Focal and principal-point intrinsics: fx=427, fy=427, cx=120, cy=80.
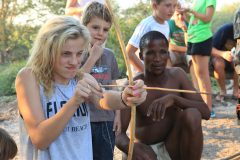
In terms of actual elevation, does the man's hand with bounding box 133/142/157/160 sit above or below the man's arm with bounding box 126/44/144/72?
below

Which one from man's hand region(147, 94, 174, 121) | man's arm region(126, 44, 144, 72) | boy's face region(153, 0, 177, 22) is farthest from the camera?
boy's face region(153, 0, 177, 22)

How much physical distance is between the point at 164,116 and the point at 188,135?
0.63ft

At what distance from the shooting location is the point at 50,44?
159 cm

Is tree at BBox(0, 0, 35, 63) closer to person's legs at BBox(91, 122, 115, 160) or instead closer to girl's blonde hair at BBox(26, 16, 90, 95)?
person's legs at BBox(91, 122, 115, 160)

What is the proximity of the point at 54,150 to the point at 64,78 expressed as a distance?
0.94 feet

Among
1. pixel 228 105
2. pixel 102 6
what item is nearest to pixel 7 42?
pixel 228 105

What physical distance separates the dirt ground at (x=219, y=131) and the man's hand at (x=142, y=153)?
103 cm

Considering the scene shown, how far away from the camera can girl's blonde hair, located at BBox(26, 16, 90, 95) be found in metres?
1.59

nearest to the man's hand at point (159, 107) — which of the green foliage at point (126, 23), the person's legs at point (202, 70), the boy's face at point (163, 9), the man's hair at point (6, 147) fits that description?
the man's hair at point (6, 147)

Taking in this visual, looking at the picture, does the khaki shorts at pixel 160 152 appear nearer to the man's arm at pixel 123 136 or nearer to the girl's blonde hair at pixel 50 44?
the man's arm at pixel 123 136

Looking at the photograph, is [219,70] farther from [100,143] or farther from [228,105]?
[100,143]

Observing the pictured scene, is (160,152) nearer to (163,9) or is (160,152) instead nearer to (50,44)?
(50,44)

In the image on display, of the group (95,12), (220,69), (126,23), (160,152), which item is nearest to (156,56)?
(95,12)

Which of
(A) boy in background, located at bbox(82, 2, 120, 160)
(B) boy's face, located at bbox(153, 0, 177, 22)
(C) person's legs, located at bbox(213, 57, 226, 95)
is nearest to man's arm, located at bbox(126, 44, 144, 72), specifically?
(B) boy's face, located at bbox(153, 0, 177, 22)
